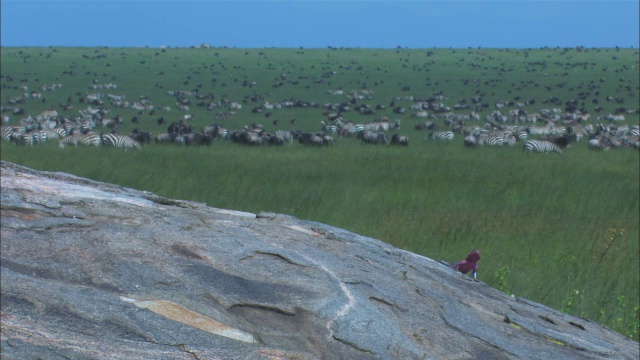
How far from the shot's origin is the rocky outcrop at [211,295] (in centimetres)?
450

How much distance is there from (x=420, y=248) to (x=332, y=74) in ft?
185

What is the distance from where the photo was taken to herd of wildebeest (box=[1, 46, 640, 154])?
2769 centimetres

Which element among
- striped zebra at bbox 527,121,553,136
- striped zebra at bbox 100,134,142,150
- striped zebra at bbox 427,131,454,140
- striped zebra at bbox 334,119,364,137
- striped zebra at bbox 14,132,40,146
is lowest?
striped zebra at bbox 14,132,40,146

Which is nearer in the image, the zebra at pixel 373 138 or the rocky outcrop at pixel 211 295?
the rocky outcrop at pixel 211 295

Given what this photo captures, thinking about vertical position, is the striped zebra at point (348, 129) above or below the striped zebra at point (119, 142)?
above

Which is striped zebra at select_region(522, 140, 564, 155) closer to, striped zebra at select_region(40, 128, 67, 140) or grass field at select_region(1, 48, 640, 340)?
grass field at select_region(1, 48, 640, 340)

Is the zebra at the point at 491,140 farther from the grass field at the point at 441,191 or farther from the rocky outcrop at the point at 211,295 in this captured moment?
the rocky outcrop at the point at 211,295

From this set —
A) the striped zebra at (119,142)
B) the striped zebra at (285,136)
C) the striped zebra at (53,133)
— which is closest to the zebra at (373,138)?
the striped zebra at (285,136)

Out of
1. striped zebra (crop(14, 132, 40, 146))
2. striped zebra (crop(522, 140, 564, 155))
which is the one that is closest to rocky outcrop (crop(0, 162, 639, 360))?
striped zebra (crop(14, 132, 40, 146))

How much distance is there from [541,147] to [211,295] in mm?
23467

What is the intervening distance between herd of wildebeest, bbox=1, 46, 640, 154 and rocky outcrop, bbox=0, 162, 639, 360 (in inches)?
803

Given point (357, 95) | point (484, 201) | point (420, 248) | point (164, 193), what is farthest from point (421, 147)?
point (357, 95)

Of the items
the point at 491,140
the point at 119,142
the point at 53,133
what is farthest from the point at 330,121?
the point at 119,142

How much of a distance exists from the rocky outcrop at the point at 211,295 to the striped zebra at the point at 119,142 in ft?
63.1
